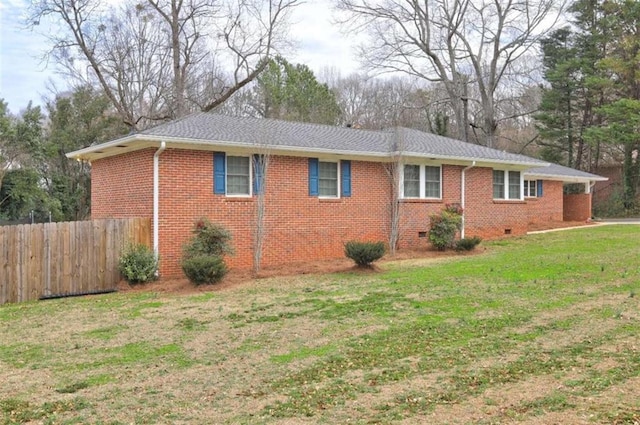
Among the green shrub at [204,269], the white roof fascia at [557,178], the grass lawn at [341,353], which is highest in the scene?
the white roof fascia at [557,178]

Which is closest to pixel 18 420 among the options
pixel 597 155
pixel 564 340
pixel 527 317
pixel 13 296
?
pixel 564 340

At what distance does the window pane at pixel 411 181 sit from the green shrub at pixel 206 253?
21.4ft

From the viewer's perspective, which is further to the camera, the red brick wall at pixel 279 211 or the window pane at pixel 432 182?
the window pane at pixel 432 182

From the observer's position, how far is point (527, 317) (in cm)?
794

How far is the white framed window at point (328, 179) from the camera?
1602 cm

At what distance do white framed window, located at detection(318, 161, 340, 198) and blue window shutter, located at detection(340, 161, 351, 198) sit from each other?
0.15 meters

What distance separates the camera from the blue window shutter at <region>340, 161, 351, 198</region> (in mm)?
16359

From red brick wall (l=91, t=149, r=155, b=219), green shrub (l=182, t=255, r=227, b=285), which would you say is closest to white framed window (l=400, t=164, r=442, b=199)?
green shrub (l=182, t=255, r=227, b=285)

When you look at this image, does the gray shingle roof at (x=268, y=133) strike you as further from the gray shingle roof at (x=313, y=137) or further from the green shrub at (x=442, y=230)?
the green shrub at (x=442, y=230)

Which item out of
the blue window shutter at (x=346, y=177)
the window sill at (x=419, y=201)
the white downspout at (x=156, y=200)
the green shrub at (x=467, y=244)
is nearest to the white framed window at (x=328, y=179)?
the blue window shutter at (x=346, y=177)

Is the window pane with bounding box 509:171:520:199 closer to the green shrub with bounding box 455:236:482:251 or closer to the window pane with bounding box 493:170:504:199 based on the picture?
the window pane with bounding box 493:170:504:199

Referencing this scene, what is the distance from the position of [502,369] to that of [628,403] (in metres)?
1.33

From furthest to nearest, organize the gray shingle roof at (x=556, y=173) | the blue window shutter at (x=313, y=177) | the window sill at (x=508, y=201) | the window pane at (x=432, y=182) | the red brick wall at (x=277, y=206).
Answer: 1. the gray shingle roof at (x=556, y=173)
2. the window sill at (x=508, y=201)
3. the window pane at (x=432, y=182)
4. the blue window shutter at (x=313, y=177)
5. the red brick wall at (x=277, y=206)

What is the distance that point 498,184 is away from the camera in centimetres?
2044
